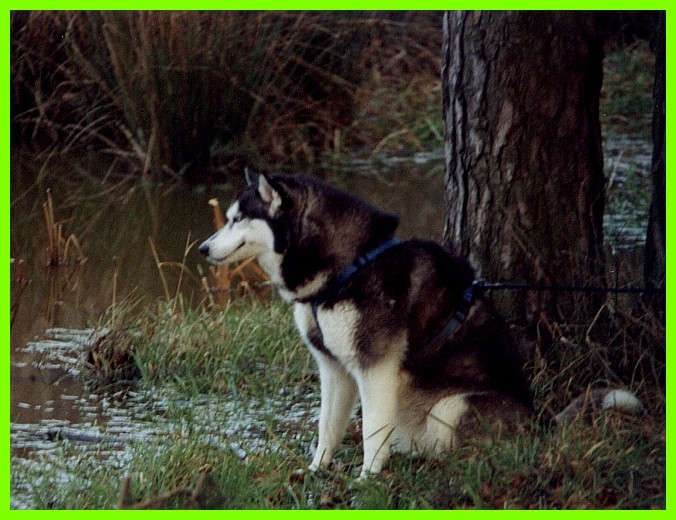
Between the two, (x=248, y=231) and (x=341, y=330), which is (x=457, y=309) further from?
(x=248, y=231)

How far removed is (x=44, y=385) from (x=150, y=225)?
2.98 metres

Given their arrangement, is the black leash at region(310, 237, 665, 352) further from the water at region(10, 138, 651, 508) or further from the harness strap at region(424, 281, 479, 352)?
the water at region(10, 138, 651, 508)

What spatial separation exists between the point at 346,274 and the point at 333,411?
2.07 ft

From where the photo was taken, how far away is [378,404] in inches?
177

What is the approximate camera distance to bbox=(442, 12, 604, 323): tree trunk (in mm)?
5227

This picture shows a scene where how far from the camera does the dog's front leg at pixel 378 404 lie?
4.48m

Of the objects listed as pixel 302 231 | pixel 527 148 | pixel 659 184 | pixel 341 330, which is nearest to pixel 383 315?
pixel 341 330

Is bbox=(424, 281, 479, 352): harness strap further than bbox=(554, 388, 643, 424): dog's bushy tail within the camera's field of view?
Yes

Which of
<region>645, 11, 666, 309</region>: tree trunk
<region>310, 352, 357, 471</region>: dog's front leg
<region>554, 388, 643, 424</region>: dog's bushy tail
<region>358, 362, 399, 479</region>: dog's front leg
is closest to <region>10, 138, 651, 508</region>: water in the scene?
<region>310, 352, 357, 471</region>: dog's front leg

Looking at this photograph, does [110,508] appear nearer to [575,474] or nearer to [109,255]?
[575,474]

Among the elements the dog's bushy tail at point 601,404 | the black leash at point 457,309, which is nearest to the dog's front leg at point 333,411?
the black leash at point 457,309

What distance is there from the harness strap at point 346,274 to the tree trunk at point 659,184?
1.24 meters

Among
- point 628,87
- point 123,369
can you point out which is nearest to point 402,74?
point 628,87

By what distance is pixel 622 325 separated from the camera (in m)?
5.15
